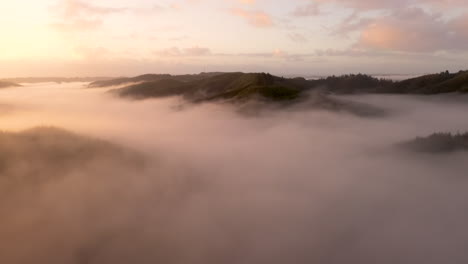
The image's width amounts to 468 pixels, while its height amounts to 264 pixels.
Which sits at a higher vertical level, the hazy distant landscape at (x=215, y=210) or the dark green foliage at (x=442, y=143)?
the dark green foliage at (x=442, y=143)

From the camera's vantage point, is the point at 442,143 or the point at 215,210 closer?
the point at 215,210

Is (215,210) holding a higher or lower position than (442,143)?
lower

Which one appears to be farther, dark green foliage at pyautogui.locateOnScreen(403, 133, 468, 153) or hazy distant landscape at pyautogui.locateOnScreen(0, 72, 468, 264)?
dark green foliage at pyautogui.locateOnScreen(403, 133, 468, 153)

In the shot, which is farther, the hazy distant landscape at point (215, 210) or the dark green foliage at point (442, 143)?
the dark green foliage at point (442, 143)

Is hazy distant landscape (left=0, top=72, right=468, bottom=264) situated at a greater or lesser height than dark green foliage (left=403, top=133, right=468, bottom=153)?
lesser

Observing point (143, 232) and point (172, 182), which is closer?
point (143, 232)

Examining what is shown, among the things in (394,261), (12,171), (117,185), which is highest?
(12,171)

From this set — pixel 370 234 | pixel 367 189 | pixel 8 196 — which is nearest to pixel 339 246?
pixel 370 234

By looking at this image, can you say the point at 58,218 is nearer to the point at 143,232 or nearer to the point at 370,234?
the point at 143,232
